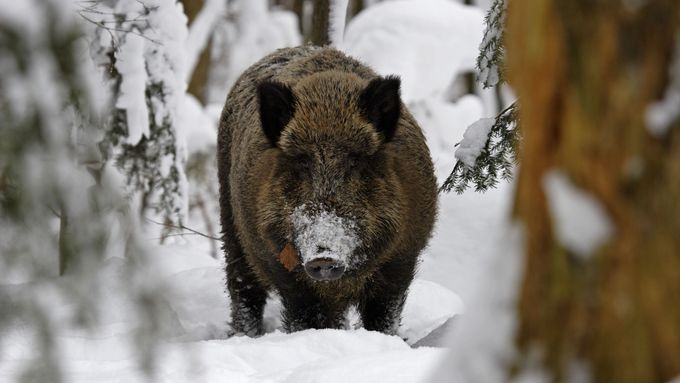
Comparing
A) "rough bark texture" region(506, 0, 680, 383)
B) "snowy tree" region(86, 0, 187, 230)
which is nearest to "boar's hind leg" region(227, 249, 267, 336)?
Result: "snowy tree" region(86, 0, 187, 230)

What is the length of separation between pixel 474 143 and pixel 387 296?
47.8 inches

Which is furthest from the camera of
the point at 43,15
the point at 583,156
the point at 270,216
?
the point at 270,216

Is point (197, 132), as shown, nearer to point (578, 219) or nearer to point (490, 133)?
point (490, 133)

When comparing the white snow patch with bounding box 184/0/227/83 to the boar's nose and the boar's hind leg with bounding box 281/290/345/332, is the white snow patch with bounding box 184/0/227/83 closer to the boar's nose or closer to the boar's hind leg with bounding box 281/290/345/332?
the boar's hind leg with bounding box 281/290/345/332

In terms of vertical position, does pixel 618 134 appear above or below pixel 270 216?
below

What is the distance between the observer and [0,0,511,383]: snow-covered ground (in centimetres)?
352

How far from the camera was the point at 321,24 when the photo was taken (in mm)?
9617

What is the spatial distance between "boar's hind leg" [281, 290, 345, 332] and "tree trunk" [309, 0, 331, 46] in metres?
4.07

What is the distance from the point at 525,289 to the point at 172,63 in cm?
855

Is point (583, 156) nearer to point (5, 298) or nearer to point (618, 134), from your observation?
point (618, 134)

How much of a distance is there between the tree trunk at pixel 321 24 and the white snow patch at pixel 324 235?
4.53 metres

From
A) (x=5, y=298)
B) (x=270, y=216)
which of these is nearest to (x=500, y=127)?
(x=270, y=216)

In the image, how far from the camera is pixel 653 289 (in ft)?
5.48

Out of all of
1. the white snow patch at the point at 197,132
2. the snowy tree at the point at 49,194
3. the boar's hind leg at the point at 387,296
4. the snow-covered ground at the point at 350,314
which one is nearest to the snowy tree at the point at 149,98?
the snow-covered ground at the point at 350,314
